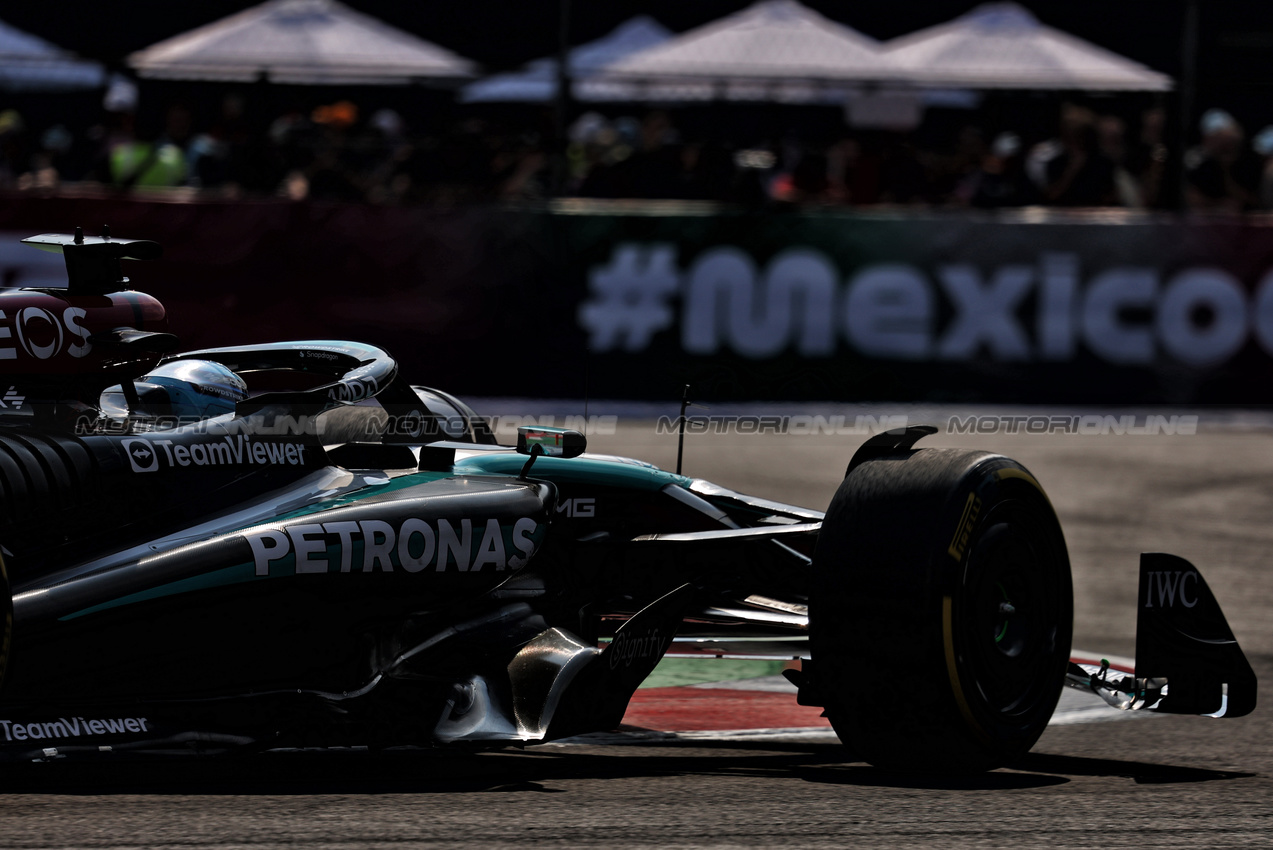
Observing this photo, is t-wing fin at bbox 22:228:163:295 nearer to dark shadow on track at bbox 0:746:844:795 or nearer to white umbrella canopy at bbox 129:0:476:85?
dark shadow on track at bbox 0:746:844:795

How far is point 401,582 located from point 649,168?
9.57 m

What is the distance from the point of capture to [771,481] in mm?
11688

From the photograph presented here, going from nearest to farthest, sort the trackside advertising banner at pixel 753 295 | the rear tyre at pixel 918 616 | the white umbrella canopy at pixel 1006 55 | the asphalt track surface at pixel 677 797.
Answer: the asphalt track surface at pixel 677 797 → the rear tyre at pixel 918 616 → the trackside advertising banner at pixel 753 295 → the white umbrella canopy at pixel 1006 55

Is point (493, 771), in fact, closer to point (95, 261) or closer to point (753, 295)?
point (95, 261)

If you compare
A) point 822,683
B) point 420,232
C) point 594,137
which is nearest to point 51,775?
point 822,683

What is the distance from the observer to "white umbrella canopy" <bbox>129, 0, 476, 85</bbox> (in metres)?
16.7

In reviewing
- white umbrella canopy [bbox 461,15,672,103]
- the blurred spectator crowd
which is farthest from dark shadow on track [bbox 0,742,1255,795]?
white umbrella canopy [bbox 461,15,672,103]

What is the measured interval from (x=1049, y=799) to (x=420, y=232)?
30.8ft

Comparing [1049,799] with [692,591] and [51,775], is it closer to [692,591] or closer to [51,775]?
[692,591]

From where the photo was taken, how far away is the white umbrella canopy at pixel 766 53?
1752 centimetres

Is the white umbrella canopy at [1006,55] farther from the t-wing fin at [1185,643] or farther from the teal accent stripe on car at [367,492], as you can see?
the teal accent stripe on car at [367,492]

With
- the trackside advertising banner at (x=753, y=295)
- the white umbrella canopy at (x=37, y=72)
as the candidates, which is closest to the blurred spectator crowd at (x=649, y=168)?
the trackside advertising banner at (x=753, y=295)

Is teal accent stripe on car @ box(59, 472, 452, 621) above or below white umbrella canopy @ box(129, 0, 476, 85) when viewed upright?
below

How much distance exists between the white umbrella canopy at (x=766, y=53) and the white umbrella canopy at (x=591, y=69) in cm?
65
